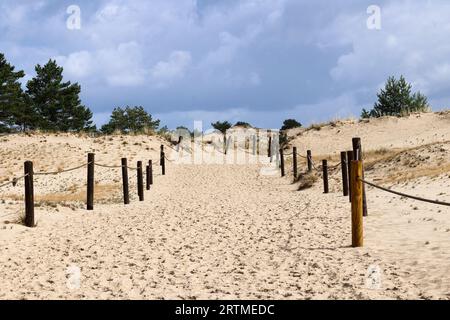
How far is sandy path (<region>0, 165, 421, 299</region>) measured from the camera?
6.34m

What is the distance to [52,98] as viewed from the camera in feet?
170

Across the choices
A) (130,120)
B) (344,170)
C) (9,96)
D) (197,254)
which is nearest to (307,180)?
(344,170)

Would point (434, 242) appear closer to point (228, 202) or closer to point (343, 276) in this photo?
point (343, 276)

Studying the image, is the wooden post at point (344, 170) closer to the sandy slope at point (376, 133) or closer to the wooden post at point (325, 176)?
the wooden post at point (325, 176)

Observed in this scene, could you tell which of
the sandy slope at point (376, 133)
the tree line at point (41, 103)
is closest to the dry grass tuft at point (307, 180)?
the sandy slope at point (376, 133)

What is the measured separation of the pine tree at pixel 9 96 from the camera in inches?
1784

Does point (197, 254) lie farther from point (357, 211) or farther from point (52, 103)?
point (52, 103)

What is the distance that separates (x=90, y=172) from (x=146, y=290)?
31.7 feet

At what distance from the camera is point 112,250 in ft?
30.0

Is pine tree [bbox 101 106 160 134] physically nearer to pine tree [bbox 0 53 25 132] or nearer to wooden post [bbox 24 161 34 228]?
pine tree [bbox 0 53 25 132]

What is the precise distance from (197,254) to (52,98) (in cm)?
4699

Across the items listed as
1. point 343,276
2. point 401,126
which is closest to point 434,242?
point 343,276

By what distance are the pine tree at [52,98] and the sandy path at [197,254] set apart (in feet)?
126

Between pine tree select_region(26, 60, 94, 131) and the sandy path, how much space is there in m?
38.3
